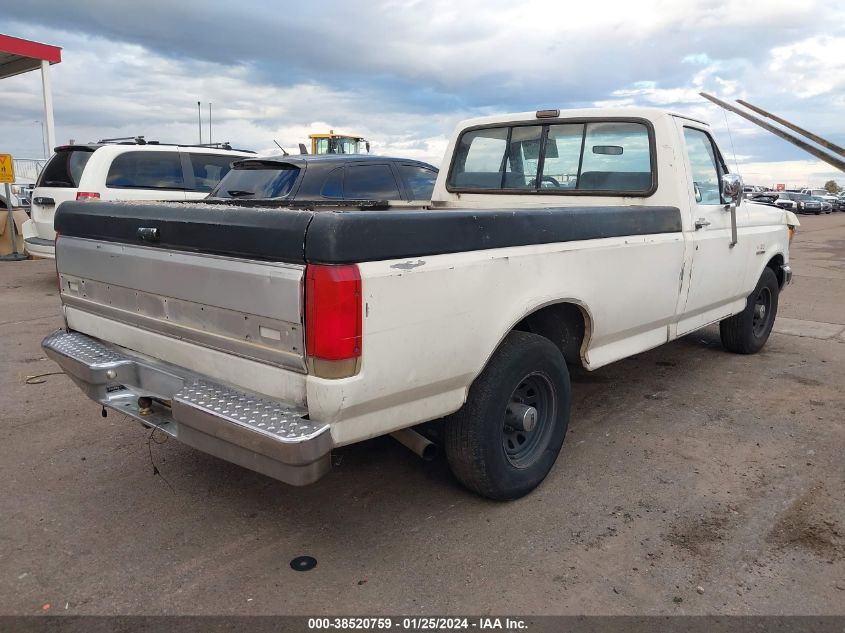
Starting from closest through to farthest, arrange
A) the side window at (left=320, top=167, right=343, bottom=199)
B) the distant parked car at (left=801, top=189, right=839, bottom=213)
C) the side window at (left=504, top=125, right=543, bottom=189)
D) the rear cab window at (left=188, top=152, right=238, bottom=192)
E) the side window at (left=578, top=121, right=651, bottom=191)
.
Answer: the side window at (left=578, top=121, right=651, bottom=191), the side window at (left=504, top=125, right=543, bottom=189), the side window at (left=320, top=167, right=343, bottom=199), the rear cab window at (left=188, top=152, right=238, bottom=192), the distant parked car at (left=801, top=189, right=839, bottom=213)

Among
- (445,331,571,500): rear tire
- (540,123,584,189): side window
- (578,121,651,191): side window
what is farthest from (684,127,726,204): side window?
(445,331,571,500): rear tire

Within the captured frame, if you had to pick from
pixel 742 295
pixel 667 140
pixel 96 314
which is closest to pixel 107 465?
pixel 96 314

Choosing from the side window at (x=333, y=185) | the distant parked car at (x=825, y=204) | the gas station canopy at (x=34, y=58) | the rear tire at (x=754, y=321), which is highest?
the gas station canopy at (x=34, y=58)

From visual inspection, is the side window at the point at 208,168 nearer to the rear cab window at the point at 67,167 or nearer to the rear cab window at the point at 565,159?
the rear cab window at the point at 67,167

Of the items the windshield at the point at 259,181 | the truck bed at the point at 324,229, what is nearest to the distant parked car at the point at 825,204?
the windshield at the point at 259,181

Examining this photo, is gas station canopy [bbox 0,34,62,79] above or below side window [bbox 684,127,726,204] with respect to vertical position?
above

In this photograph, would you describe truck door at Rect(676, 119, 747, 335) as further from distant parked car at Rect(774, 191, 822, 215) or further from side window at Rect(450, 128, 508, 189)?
distant parked car at Rect(774, 191, 822, 215)

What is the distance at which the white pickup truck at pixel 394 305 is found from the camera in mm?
2371

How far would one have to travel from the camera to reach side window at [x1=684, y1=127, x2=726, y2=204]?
4543 millimetres

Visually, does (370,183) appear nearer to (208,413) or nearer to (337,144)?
(208,413)

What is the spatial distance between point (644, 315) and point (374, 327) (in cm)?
221

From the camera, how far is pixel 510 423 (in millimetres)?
3262

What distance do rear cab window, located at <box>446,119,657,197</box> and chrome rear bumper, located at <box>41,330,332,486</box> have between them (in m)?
2.85

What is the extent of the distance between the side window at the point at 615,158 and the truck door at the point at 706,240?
29cm
